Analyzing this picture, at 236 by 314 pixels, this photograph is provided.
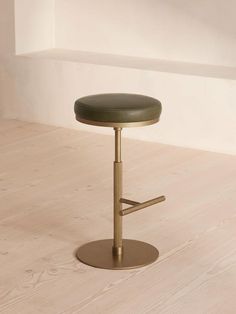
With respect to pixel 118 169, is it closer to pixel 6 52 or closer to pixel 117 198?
pixel 117 198

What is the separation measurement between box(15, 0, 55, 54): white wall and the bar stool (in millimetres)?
2867

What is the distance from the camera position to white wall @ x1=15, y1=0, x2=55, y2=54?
A: 605 centimetres

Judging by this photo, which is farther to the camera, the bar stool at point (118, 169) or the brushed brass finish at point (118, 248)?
the brushed brass finish at point (118, 248)

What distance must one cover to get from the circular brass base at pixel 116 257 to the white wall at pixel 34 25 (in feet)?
9.44

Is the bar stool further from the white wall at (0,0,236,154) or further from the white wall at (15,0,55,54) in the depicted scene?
the white wall at (15,0,55,54)

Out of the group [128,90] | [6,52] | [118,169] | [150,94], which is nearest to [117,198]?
[118,169]

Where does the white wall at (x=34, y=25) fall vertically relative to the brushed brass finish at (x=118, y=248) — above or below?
above

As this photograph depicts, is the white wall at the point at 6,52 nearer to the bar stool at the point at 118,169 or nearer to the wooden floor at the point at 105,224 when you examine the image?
the wooden floor at the point at 105,224

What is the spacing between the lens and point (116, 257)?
341 centimetres

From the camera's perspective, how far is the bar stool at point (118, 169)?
3.12 m

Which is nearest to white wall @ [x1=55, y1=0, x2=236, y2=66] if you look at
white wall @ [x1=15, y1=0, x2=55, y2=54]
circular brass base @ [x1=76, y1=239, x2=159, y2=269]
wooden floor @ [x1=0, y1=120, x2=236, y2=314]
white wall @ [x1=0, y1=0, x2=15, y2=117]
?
white wall @ [x1=15, y1=0, x2=55, y2=54]

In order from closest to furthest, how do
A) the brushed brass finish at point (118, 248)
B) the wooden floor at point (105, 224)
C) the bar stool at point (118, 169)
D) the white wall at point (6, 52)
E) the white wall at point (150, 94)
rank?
the wooden floor at point (105, 224) → the bar stool at point (118, 169) → the brushed brass finish at point (118, 248) → the white wall at point (150, 94) → the white wall at point (6, 52)

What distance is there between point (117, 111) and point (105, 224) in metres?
0.88

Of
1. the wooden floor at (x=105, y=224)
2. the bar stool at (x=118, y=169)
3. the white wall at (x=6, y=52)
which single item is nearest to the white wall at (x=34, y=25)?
the white wall at (x=6, y=52)
